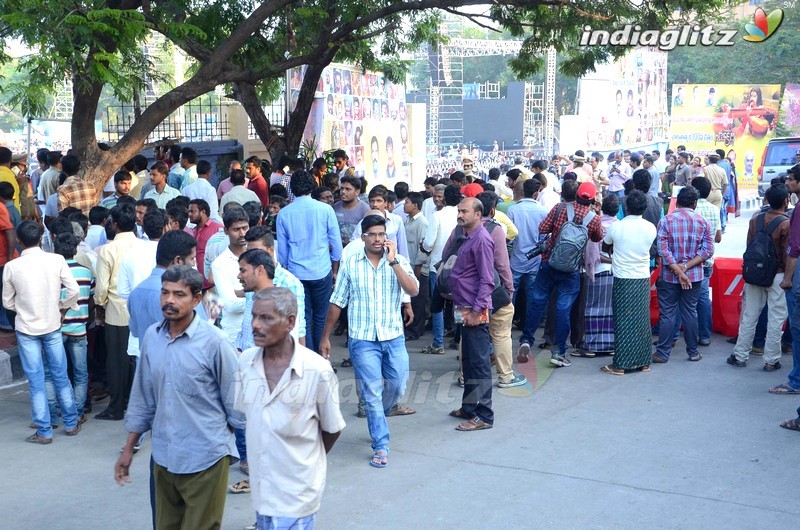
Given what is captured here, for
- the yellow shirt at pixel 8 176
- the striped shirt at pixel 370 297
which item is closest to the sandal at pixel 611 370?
the striped shirt at pixel 370 297

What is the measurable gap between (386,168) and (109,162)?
14.8m

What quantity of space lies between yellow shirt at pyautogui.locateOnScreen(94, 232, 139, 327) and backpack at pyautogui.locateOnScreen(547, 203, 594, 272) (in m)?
3.98

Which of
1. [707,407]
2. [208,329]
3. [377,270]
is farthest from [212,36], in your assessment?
[208,329]

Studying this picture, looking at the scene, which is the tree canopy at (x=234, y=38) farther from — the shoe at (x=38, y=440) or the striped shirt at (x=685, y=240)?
the striped shirt at (x=685, y=240)

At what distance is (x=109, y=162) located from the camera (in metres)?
11.0

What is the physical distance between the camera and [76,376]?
7434 millimetres

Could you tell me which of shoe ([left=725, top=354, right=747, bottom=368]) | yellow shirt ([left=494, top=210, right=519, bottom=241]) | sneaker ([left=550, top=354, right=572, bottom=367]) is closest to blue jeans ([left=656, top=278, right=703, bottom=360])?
shoe ([left=725, top=354, right=747, bottom=368])

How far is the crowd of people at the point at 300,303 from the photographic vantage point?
400cm

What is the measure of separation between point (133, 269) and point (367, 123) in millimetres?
17035

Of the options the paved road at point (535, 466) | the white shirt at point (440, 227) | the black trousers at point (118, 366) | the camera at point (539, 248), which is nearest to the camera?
the paved road at point (535, 466)

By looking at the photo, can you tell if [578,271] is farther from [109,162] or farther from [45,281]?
[109,162]

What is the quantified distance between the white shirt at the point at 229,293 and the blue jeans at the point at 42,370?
5.41 ft

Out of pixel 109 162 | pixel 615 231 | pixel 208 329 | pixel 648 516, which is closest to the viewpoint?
pixel 208 329

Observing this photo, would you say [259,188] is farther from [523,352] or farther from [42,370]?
[42,370]
